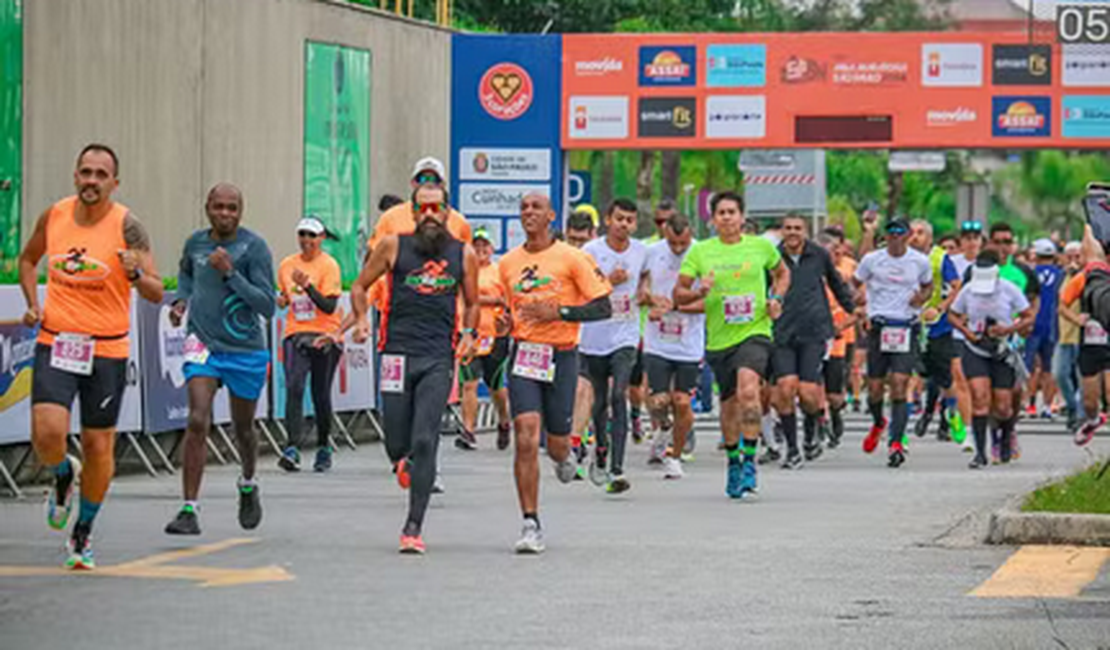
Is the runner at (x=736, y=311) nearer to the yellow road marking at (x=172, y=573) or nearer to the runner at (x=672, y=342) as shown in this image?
the runner at (x=672, y=342)

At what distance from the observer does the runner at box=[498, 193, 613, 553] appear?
1423 cm

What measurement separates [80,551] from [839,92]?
64.3 feet

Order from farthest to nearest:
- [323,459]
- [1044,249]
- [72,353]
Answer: [1044,249]
[323,459]
[72,353]

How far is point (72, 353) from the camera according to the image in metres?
12.4

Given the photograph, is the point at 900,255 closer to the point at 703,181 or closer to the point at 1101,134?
the point at 1101,134

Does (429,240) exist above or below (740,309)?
above

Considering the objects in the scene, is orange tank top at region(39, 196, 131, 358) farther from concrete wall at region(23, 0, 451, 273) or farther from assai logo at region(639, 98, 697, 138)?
assai logo at region(639, 98, 697, 138)

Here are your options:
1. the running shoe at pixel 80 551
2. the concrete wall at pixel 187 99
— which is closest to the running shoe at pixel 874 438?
the concrete wall at pixel 187 99

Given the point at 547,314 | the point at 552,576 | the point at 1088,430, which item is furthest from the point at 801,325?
the point at 552,576

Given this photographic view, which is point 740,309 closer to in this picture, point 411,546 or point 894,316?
point 894,316

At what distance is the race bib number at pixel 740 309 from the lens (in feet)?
57.5

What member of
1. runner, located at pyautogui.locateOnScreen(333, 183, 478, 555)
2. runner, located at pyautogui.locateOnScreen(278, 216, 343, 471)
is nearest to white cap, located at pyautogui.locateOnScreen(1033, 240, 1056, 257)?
runner, located at pyautogui.locateOnScreen(278, 216, 343, 471)

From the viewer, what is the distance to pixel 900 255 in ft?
72.1

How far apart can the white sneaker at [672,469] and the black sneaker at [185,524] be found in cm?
609
